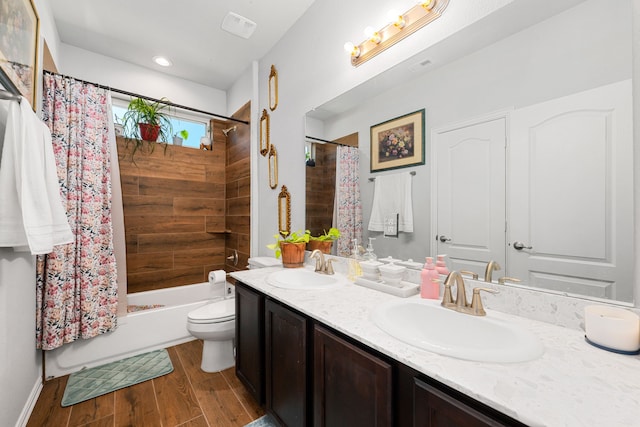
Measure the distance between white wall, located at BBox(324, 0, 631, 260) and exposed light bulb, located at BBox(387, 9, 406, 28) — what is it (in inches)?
11.1

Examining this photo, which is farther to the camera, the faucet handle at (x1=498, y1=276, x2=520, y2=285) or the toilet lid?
the toilet lid

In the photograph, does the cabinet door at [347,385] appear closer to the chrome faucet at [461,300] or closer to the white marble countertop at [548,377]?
the white marble countertop at [548,377]

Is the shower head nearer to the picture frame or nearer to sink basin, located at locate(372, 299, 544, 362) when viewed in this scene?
the picture frame

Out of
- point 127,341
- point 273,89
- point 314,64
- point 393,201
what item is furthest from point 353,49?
point 127,341

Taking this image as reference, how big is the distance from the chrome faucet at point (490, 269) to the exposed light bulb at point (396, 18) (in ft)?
4.01

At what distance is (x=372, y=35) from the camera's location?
1.47 m

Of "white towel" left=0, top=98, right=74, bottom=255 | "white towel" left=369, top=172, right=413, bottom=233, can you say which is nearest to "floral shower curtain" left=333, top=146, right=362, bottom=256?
"white towel" left=369, top=172, right=413, bottom=233

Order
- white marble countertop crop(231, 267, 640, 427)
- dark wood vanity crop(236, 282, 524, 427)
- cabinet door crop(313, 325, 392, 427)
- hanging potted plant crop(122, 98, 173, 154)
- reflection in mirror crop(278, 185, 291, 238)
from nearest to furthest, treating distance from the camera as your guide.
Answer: white marble countertop crop(231, 267, 640, 427), dark wood vanity crop(236, 282, 524, 427), cabinet door crop(313, 325, 392, 427), reflection in mirror crop(278, 185, 291, 238), hanging potted plant crop(122, 98, 173, 154)

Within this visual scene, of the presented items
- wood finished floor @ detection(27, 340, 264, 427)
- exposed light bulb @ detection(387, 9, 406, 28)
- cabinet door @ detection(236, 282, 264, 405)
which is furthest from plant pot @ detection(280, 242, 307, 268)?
exposed light bulb @ detection(387, 9, 406, 28)

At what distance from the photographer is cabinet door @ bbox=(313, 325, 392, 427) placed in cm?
79

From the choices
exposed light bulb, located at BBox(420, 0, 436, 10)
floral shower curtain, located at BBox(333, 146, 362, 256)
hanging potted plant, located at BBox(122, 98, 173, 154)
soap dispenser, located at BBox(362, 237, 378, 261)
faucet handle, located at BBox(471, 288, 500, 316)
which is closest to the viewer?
faucet handle, located at BBox(471, 288, 500, 316)

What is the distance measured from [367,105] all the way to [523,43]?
769mm

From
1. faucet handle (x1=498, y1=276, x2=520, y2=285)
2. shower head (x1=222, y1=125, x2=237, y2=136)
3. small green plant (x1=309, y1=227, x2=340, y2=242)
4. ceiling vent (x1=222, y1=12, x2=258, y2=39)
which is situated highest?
ceiling vent (x1=222, y1=12, x2=258, y2=39)

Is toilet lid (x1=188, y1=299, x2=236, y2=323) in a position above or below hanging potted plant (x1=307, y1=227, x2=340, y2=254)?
below
